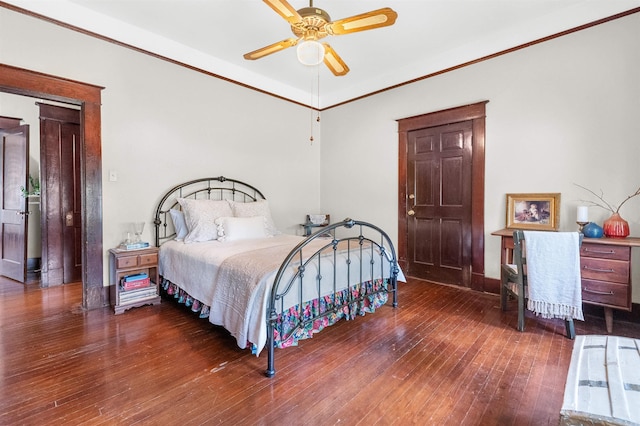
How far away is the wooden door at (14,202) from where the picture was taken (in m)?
3.99

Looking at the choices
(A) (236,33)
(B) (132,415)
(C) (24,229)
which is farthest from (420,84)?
(C) (24,229)

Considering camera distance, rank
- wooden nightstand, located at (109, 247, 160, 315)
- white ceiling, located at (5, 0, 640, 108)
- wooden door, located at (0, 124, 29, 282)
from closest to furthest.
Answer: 1. white ceiling, located at (5, 0, 640, 108)
2. wooden nightstand, located at (109, 247, 160, 315)
3. wooden door, located at (0, 124, 29, 282)

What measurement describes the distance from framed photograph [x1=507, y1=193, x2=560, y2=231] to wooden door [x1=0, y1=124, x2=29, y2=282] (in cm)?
615

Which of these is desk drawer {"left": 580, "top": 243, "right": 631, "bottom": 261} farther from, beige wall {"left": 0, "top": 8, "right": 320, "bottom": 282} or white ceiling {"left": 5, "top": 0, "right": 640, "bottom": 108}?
beige wall {"left": 0, "top": 8, "right": 320, "bottom": 282}

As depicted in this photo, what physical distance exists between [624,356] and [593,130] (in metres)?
2.56

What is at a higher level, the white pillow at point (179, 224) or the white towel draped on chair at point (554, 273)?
the white pillow at point (179, 224)

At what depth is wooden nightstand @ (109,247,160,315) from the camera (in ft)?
9.83

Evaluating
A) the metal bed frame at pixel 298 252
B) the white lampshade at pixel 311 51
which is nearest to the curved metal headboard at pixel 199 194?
the metal bed frame at pixel 298 252

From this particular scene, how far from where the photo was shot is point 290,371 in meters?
2.00

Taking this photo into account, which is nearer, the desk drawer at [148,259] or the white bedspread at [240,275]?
the white bedspread at [240,275]

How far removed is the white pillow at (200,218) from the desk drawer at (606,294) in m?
3.61

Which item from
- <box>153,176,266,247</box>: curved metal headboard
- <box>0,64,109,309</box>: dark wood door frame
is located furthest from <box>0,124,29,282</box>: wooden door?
<box>153,176,266,247</box>: curved metal headboard

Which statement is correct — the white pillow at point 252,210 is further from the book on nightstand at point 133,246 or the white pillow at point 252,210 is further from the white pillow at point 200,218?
the book on nightstand at point 133,246

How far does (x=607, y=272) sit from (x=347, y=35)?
3449 millimetres
